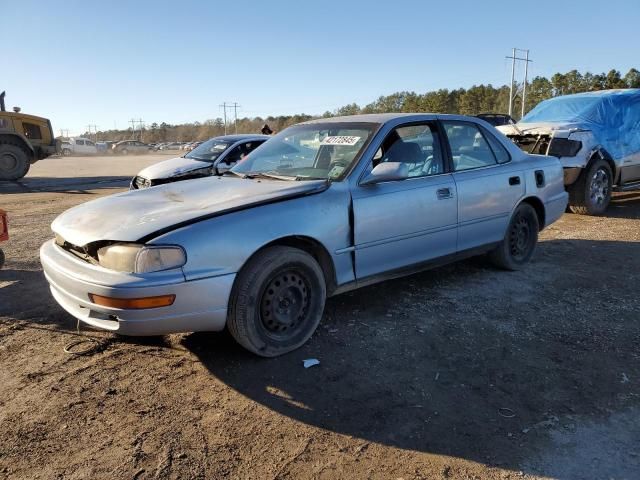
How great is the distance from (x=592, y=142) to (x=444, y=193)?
526 cm

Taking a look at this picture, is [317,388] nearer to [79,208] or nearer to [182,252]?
[182,252]

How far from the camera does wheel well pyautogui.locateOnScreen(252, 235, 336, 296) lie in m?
3.37

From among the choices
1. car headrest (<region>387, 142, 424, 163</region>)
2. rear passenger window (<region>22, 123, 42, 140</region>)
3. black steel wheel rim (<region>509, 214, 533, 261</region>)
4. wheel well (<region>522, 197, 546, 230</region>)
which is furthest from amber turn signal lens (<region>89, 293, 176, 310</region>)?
rear passenger window (<region>22, 123, 42, 140</region>)

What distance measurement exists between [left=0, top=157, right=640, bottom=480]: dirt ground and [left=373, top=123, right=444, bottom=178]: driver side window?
1.11 metres

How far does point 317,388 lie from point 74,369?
153cm

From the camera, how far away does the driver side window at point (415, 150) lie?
4.08m

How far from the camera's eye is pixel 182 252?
9.37 ft

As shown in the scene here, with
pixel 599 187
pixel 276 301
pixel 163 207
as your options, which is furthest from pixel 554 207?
pixel 163 207

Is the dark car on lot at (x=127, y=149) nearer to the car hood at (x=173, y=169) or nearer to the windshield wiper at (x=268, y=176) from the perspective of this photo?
the car hood at (x=173, y=169)

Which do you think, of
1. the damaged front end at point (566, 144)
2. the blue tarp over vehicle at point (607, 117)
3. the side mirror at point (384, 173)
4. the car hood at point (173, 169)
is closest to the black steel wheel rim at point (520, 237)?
the side mirror at point (384, 173)

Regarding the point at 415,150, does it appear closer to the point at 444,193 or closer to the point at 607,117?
the point at 444,193

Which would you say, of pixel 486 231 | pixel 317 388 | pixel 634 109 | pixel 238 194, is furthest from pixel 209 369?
pixel 634 109

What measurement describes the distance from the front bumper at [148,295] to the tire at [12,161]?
1535 centimetres

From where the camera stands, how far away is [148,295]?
2.78 m
